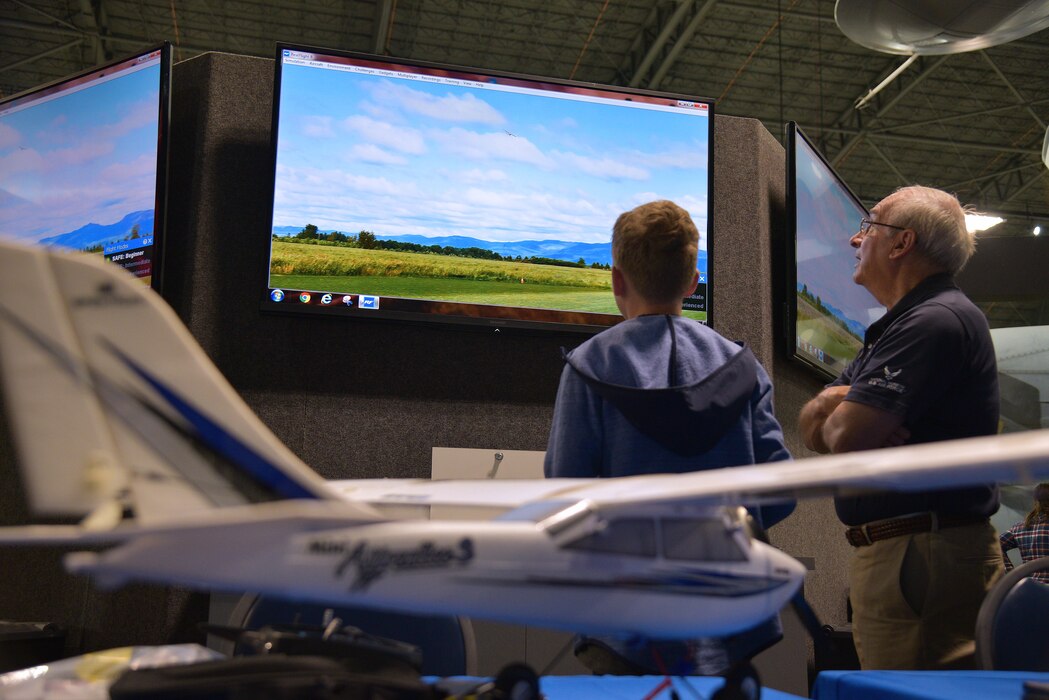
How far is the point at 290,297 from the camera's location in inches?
113

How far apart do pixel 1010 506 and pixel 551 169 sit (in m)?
7.37

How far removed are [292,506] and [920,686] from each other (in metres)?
0.91

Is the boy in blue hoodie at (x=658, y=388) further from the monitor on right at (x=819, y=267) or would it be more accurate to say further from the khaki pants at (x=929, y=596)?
the monitor on right at (x=819, y=267)

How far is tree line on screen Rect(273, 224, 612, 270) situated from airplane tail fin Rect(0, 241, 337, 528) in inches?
88.4

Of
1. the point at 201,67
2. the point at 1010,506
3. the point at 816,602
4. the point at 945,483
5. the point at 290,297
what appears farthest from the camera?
the point at 1010,506

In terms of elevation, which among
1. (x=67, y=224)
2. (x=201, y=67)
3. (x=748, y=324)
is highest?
(x=201, y=67)

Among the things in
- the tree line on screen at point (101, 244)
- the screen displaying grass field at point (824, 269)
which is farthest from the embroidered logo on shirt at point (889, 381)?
the tree line on screen at point (101, 244)

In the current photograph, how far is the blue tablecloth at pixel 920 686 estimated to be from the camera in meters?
1.09

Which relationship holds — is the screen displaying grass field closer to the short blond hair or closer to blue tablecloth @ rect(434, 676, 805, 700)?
the short blond hair

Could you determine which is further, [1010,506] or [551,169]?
[1010,506]

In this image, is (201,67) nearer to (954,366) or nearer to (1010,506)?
(954,366)

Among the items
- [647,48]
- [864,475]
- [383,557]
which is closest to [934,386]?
[864,475]

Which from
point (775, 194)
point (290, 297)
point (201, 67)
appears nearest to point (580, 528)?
point (290, 297)

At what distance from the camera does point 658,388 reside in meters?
1.26
